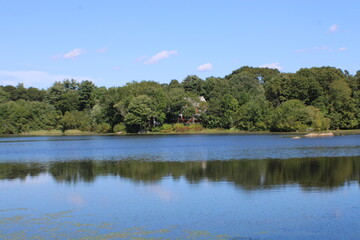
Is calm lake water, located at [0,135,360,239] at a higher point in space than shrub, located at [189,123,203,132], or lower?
lower

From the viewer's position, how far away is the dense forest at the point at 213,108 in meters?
87.5

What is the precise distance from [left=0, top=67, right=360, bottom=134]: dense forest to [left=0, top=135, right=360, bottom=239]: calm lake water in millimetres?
58329

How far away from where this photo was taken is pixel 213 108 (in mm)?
95875

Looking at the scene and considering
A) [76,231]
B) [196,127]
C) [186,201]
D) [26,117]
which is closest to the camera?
[76,231]

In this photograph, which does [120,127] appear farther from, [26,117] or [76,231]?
[76,231]

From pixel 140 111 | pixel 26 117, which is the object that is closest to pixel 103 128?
pixel 140 111

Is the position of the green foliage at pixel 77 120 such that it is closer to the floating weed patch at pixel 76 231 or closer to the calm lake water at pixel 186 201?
the calm lake water at pixel 186 201

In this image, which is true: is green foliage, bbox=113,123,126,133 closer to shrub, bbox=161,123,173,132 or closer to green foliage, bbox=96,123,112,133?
green foliage, bbox=96,123,112,133

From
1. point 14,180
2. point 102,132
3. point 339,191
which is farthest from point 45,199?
point 102,132

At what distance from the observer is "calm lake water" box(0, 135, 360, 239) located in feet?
43.6

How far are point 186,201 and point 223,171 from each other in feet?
30.8

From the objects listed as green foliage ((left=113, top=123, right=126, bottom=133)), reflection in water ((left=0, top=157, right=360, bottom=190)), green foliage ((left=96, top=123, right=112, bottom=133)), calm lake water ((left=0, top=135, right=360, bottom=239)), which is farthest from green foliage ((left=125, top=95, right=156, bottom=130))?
calm lake water ((left=0, top=135, right=360, bottom=239))

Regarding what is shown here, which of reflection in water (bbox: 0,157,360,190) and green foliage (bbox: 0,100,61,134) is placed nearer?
reflection in water (bbox: 0,157,360,190)

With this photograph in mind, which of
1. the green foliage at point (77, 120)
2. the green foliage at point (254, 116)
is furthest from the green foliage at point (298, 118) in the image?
the green foliage at point (77, 120)
